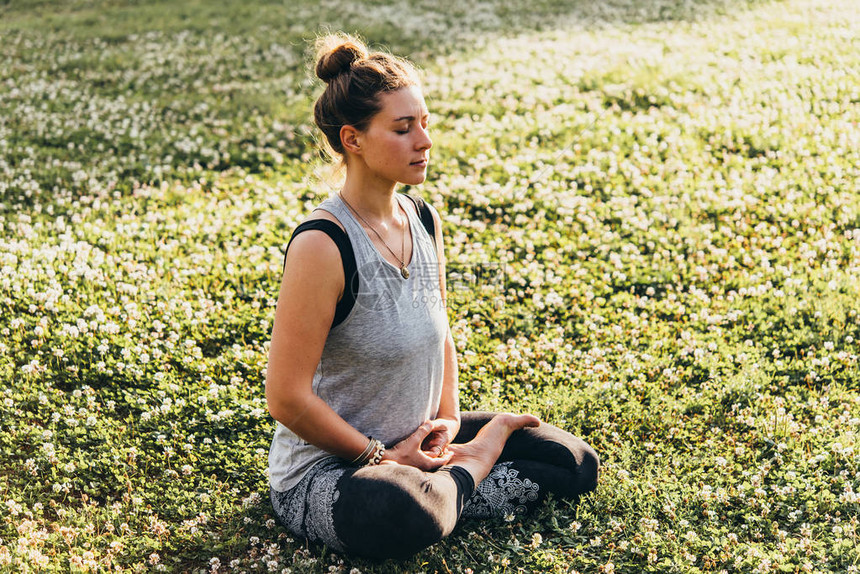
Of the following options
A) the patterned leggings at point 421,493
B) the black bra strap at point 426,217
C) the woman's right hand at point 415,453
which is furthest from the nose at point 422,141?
the patterned leggings at point 421,493

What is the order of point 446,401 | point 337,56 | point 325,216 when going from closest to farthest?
point 325,216 → point 337,56 → point 446,401

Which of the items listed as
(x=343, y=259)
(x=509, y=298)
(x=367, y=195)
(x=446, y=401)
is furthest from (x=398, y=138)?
(x=509, y=298)

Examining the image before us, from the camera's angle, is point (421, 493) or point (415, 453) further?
point (415, 453)

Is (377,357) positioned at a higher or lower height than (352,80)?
lower

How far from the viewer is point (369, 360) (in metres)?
4.43

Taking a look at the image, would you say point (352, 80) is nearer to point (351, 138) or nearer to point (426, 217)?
point (351, 138)

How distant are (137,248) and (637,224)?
203 inches

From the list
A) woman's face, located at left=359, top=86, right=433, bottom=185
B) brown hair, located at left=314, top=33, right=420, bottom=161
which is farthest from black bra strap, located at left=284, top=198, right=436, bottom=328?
brown hair, located at left=314, top=33, right=420, bottom=161

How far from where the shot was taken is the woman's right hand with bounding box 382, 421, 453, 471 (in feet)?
14.9

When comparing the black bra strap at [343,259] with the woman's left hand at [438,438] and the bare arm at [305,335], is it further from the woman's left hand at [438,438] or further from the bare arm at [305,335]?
the woman's left hand at [438,438]

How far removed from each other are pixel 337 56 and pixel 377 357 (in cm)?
167

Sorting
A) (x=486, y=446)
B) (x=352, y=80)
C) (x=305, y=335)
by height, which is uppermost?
(x=352, y=80)

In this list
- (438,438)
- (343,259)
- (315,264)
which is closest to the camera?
(315,264)

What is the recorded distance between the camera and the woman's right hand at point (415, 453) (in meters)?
4.55
